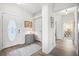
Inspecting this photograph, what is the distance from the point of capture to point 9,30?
6.15 feet

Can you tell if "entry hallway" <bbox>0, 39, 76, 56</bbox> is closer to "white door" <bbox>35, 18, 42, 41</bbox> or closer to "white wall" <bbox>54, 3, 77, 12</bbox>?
"white door" <bbox>35, 18, 42, 41</bbox>

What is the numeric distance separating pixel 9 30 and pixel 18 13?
0.37 m

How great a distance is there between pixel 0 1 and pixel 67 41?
149 centimetres

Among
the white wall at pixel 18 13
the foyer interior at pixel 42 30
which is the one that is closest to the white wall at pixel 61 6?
the foyer interior at pixel 42 30

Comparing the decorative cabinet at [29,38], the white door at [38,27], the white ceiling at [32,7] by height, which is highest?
the white ceiling at [32,7]

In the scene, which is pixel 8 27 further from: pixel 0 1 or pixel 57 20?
pixel 57 20

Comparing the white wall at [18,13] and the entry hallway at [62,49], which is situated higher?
the white wall at [18,13]

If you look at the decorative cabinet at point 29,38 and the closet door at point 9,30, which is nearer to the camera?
the closet door at point 9,30

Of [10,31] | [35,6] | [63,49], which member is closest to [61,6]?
[35,6]

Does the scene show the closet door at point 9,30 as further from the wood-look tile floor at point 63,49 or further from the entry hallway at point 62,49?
the wood-look tile floor at point 63,49

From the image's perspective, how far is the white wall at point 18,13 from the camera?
183 centimetres

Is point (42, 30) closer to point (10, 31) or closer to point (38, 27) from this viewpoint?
point (38, 27)

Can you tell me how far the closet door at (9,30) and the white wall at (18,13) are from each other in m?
0.04

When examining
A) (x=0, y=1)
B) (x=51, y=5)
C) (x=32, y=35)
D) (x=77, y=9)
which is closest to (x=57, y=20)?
(x=51, y=5)
